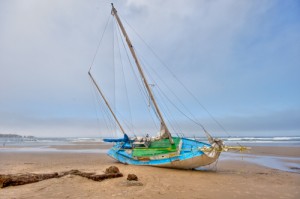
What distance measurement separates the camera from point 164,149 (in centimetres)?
1698

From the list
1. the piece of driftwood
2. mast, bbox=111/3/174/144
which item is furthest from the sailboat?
the piece of driftwood

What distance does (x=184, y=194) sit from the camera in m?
8.92

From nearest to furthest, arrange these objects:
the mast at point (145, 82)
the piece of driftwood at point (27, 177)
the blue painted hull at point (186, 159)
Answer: the piece of driftwood at point (27, 177), the blue painted hull at point (186, 159), the mast at point (145, 82)

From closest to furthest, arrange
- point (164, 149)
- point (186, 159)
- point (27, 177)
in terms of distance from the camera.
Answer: point (27, 177)
point (186, 159)
point (164, 149)

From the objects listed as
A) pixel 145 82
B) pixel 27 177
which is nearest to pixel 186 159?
pixel 145 82

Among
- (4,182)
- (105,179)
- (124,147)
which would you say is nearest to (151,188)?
(105,179)

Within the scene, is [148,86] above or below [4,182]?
above

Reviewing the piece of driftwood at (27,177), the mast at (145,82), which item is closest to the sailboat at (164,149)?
the mast at (145,82)

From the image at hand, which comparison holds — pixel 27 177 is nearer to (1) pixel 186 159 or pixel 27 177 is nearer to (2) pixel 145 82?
(1) pixel 186 159

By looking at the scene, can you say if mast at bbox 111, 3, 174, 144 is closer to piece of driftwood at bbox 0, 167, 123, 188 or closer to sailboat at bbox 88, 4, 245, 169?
sailboat at bbox 88, 4, 245, 169

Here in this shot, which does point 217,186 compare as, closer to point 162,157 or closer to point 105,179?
point 105,179

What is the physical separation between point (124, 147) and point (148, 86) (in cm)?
601

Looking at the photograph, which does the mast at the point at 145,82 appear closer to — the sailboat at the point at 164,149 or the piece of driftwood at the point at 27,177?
the sailboat at the point at 164,149

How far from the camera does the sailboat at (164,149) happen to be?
49.2 feet
